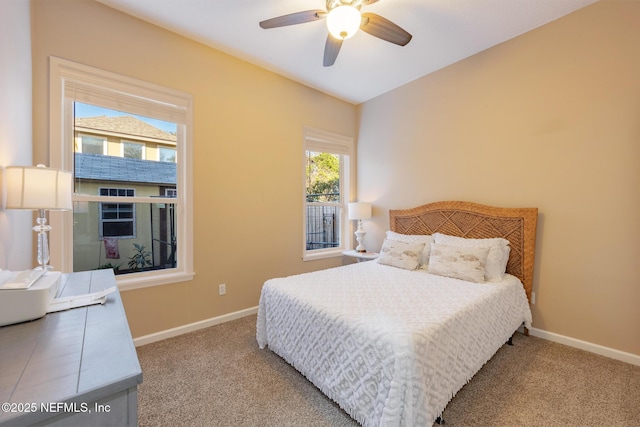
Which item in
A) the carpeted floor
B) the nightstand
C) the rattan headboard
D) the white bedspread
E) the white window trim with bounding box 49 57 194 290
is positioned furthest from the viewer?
the nightstand

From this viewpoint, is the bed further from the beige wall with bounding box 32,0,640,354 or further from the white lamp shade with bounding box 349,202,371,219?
the white lamp shade with bounding box 349,202,371,219

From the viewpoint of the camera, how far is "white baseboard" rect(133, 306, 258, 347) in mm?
2459

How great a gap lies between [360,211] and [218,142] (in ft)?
6.72

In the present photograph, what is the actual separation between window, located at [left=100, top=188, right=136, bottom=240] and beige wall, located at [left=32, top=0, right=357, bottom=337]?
0.52 meters

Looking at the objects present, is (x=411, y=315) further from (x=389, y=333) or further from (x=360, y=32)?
(x=360, y=32)

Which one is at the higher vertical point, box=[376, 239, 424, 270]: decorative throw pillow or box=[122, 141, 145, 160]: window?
box=[122, 141, 145, 160]: window

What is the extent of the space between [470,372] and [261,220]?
241 centimetres

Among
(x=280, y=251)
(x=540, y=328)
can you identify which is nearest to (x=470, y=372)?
(x=540, y=328)

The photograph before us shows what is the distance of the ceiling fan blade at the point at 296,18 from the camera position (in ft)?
6.13

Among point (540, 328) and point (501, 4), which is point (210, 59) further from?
point (540, 328)

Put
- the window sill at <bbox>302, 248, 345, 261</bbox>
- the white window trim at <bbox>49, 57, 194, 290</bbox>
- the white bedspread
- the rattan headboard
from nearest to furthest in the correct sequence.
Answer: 1. the white bedspread
2. the white window trim at <bbox>49, 57, 194, 290</bbox>
3. the rattan headboard
4. the window sill at <bbox>302, 248, 345, 261</bbox>

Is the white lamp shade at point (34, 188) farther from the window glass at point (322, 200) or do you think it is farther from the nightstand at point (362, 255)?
the nightstand at point (362, 255)

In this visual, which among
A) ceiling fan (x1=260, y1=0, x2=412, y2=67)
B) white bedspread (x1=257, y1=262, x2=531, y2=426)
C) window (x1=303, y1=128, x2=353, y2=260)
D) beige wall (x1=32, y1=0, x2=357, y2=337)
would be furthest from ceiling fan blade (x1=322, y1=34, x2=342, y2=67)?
white bedspread (x1=257, y1=262, x2=531, y2=426)

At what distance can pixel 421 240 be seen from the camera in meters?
3.07
